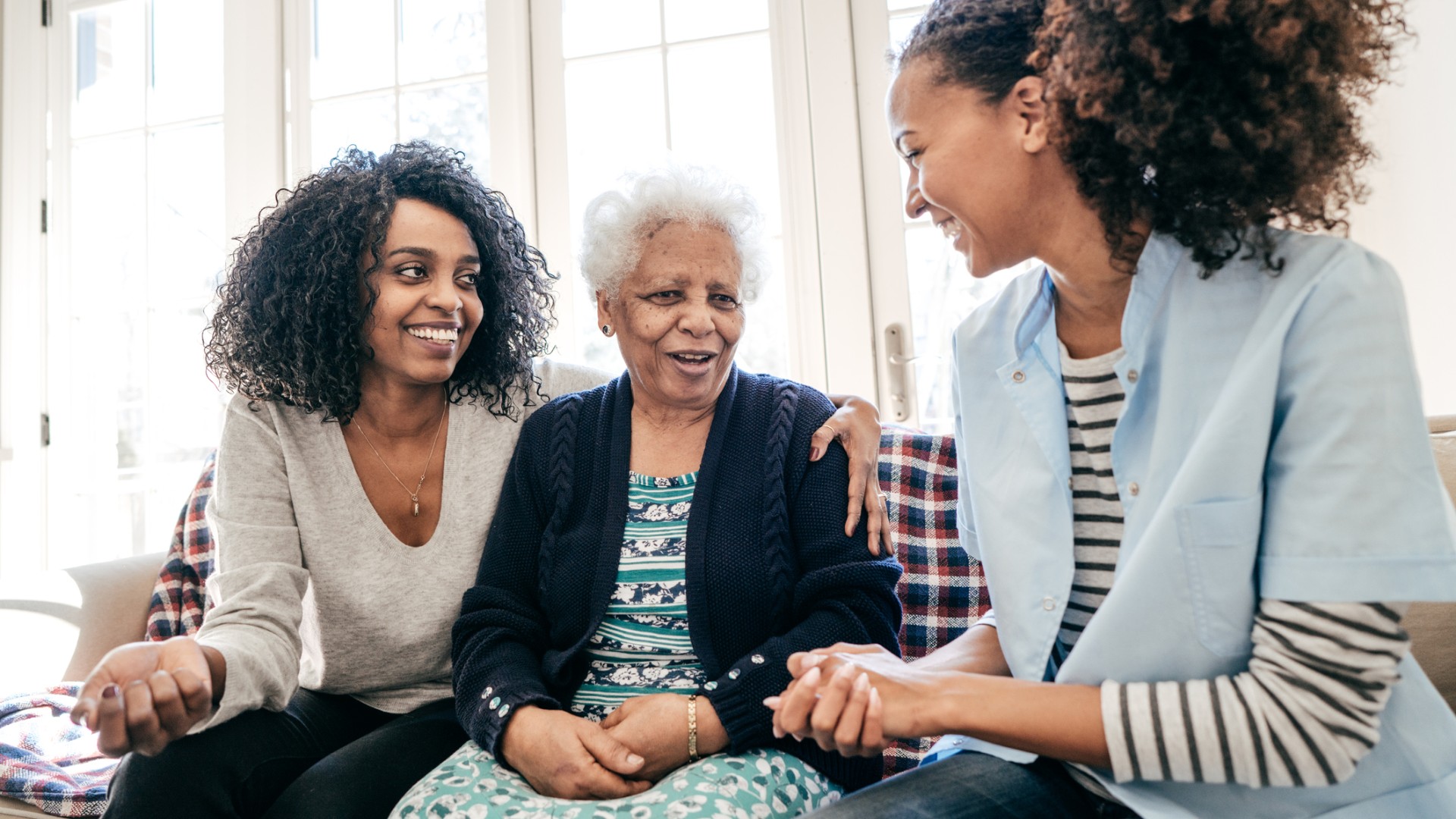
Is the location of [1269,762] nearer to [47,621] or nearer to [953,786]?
[953,786]

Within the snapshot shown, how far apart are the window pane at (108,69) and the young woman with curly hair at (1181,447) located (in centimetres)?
330

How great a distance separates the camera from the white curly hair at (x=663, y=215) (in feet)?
4.70

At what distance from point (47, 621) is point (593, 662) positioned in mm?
1337

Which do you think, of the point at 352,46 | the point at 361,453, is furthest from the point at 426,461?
the point at 352,46

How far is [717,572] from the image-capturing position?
4.28 ft

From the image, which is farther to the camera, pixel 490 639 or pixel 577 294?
pixel 577 294

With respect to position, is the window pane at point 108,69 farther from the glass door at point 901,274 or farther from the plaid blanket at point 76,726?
the glass door at point 901,274

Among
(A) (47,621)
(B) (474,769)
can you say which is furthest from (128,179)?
(B) (474,769)

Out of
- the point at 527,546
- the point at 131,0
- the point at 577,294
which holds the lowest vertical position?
the point at 527,546

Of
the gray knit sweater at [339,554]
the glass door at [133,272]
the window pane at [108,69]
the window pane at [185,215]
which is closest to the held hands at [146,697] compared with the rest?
the gray knit sweater at [339,554]

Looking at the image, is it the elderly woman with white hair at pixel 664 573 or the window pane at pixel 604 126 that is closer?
the elderly woman with white hair at pixel 664 573

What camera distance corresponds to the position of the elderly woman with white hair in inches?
45.5

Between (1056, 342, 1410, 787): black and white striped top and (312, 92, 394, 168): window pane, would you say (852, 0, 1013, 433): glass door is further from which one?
(1056, 342, 1410, 787): black and white striped top

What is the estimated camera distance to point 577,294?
2.87 metres
